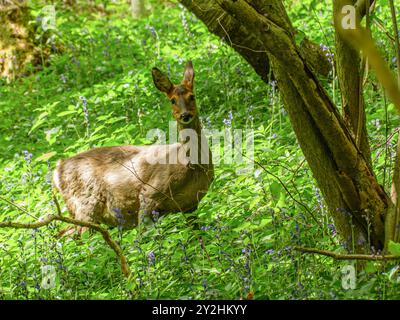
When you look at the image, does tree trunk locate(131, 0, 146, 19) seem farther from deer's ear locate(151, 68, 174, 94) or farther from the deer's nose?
the deer's nose

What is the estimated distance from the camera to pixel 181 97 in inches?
297

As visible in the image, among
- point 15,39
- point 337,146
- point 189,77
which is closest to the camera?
point 337,146

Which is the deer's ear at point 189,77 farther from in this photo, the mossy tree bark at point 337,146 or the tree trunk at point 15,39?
the tree trunk at point 15,39

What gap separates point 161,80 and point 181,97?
0.30 metres

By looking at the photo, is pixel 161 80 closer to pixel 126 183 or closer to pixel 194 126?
pixel 194 126

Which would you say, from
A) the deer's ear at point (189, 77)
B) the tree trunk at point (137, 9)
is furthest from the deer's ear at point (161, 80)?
the tree trunk at point (137, 9)

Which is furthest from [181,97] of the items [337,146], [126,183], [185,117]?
[337,146]

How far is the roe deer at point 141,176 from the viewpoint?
726cm

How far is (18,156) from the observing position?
9562 mm

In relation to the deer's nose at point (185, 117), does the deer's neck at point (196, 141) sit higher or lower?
lower

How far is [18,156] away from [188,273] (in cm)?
495

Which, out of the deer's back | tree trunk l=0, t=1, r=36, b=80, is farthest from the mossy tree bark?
tree trunk l=0, t=1, r=36, b=80

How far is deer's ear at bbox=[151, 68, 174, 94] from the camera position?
7621 mm

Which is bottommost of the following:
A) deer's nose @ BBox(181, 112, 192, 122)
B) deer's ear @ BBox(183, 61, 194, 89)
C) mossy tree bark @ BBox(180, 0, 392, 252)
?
mossy tree bark @ BBox(180, 0, 392, 252)
